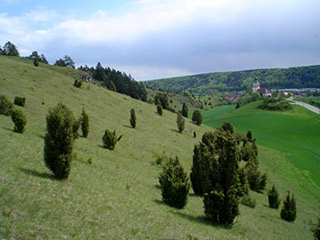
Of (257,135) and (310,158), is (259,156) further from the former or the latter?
(257,135)

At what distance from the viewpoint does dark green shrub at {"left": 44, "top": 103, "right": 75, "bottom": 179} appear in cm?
1462

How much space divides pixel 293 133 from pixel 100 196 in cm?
8987

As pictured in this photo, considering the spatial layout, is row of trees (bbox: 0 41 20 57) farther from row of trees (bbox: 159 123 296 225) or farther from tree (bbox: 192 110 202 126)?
row of trees (bbox: 159 123 296 225)

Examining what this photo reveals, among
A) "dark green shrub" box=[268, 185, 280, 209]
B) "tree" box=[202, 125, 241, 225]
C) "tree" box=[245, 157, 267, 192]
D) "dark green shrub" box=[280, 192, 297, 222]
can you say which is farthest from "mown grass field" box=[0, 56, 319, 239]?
"dark green shrub" box=[268, 185, 280, 209]

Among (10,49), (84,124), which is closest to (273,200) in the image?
(84,124)

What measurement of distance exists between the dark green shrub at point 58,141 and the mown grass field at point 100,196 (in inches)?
32.6

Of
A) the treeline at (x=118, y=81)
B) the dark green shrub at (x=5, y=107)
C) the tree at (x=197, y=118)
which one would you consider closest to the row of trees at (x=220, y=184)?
the dark green shrub at (x=5, y=107)

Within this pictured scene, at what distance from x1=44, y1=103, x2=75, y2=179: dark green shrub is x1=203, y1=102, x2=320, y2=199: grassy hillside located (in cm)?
4105

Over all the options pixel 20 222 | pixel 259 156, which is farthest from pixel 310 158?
pixel 20 222

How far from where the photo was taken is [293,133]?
293ft

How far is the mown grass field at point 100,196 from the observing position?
393 inches

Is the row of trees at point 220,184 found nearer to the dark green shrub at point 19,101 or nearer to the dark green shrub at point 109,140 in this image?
the dark green shrub at point 109,140

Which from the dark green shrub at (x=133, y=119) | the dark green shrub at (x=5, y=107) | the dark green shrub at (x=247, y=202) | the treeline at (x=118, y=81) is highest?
the treeline at (x=118, y=81)

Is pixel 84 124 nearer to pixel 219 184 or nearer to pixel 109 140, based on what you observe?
pixel 109 140
